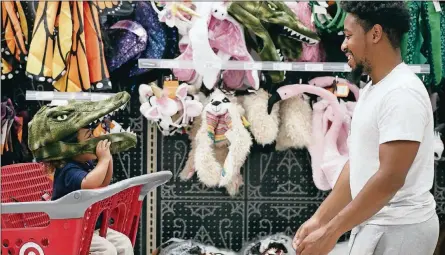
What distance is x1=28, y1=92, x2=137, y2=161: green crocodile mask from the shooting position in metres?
2.20

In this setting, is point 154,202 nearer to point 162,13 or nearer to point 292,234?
point 292,234

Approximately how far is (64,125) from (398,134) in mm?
1244

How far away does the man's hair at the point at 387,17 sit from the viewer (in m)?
1.61

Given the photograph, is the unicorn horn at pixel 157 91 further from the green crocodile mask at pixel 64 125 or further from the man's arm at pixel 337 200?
the man's arm at pixel 337 200

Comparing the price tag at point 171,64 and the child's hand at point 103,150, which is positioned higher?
the price tag at point 171,64

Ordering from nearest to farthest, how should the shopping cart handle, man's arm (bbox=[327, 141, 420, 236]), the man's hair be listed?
man's arm (bbox=[327, 141, 420, 236]) → the man's hair → the shopping cart handle

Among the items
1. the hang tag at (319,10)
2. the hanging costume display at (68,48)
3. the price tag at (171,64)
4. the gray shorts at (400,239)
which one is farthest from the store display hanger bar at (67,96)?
the gray shorts at (400,239)

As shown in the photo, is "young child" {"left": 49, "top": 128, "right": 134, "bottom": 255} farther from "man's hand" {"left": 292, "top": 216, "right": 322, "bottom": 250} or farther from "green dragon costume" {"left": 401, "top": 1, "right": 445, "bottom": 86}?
"green dragon costume" {"left": 401, "top": 1, "right": 445, "bottom": 86}

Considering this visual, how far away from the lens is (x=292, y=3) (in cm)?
281

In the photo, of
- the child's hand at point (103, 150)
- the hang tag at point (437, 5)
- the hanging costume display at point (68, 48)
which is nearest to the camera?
the child's hand at point (103, 150)

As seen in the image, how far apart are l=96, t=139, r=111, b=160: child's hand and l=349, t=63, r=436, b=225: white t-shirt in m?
1.05

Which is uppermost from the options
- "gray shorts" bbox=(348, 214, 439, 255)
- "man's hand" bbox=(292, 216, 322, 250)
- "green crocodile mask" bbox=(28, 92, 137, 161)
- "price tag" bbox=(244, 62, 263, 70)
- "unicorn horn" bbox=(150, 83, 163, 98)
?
"price tag" bbox=(244, 62, 263, 70)

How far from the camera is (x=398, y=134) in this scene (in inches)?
57.4

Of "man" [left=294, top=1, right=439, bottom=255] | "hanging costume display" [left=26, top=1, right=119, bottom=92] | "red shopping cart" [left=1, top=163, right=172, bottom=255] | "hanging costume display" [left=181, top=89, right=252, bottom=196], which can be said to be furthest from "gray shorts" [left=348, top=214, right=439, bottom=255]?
"hanging costume display" [left=26, top=1, right=119, bottom=92]
